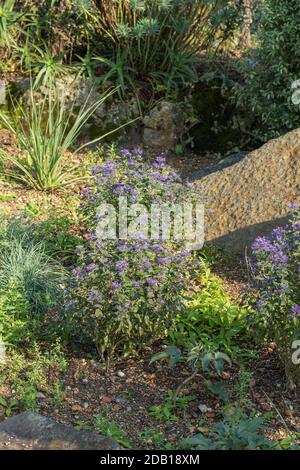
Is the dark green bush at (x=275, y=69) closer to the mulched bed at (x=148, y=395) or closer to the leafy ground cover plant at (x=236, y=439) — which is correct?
the mulched bed at (x=148, y=395)

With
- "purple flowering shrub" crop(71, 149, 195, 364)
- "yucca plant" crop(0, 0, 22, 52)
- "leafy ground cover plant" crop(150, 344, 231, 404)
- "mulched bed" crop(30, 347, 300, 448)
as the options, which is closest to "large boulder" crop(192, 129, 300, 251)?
"purple flowering shrub" crop(71, 149, 195, 364)

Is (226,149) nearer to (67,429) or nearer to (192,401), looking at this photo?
(192,401)

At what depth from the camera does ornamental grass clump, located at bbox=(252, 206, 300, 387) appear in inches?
173

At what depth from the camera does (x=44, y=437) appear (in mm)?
3926

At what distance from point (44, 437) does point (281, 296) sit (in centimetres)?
140

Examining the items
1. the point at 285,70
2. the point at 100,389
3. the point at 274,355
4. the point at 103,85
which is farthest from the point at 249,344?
the point at 103,85

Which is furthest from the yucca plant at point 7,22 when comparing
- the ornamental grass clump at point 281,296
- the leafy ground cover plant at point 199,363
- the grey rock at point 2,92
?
the leafy ground cover plant at point 199,363

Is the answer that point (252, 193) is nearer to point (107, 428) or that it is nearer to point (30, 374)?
point (30, 374)

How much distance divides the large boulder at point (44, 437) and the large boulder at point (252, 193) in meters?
2.58

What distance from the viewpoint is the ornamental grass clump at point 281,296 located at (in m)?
4.41

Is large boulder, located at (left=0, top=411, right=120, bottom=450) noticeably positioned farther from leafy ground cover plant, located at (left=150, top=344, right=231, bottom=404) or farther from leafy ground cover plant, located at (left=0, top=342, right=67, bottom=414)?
leafy ground cover plant, located at (left=150, top=344, right=231, bottom=404)

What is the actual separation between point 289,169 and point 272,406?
7.85 feet

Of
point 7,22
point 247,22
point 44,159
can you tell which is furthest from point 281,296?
point 7,22
